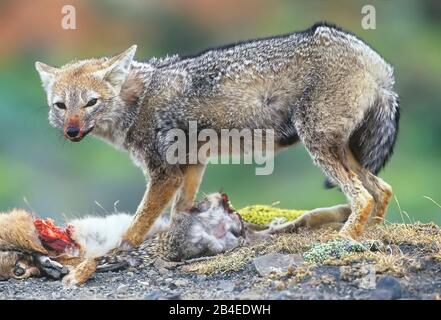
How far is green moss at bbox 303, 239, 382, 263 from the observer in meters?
10.5

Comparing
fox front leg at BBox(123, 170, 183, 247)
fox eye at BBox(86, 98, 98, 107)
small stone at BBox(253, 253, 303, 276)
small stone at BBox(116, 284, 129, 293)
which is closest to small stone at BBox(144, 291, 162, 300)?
small stone at BBox(116, 284, 129, 293)

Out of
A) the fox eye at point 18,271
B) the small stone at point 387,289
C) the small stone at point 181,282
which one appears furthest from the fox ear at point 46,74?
the small stone at point 387,289

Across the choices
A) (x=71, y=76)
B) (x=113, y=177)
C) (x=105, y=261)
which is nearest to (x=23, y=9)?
(x=113, y=177)

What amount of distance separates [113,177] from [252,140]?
14.7 m

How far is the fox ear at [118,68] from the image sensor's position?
12.5 m

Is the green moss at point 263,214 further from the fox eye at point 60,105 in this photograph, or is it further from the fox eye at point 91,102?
the fox eye at point 60,105

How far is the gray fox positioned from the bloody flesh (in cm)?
80

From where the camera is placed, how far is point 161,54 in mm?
27891

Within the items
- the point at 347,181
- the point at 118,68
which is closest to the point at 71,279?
the point at 118,68

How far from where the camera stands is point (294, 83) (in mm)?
12078

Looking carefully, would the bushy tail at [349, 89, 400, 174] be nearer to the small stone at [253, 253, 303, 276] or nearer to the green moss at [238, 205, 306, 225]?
the green moss at [238, 205, 306, 225]

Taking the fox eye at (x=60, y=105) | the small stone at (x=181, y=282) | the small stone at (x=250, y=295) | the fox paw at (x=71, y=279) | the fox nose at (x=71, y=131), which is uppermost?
the fox eye at (x=60, y=105)

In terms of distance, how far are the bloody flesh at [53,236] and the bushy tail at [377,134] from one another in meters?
3.56

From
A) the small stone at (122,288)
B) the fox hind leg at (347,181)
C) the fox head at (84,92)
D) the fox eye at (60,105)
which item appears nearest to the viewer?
the small stone at (122,288)
